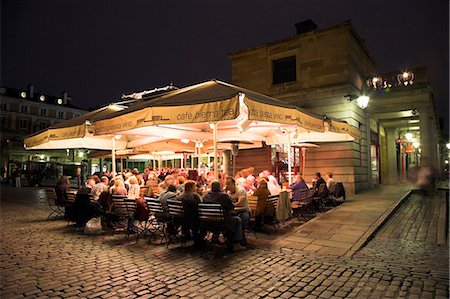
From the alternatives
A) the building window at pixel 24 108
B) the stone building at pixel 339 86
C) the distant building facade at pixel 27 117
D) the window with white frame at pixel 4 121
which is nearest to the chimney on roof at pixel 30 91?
the distant building facade at pixel 27 117

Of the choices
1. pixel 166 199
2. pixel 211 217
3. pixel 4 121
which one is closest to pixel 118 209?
pixel 166 199

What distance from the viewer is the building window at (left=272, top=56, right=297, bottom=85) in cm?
1728

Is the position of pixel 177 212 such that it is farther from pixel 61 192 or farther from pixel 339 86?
pixel 339 86

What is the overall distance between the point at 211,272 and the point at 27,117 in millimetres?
63825

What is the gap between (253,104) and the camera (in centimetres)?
538

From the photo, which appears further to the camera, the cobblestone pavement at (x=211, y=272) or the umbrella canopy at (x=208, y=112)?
the umbrella canopy at (x=208, y=112)

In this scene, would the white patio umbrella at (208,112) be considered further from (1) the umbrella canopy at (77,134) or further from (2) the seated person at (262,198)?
(2) the seated person at (262,198)

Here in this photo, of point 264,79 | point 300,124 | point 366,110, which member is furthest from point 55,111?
point 300,124

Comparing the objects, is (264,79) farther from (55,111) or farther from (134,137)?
A: (55,111)

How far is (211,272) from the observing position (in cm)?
464

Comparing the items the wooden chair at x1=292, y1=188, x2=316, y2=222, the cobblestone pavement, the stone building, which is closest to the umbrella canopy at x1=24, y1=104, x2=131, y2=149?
the cobblestone pavement

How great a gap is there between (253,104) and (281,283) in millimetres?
3003

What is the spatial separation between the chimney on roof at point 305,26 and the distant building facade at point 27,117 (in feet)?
123

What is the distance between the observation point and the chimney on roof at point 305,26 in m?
17.7
